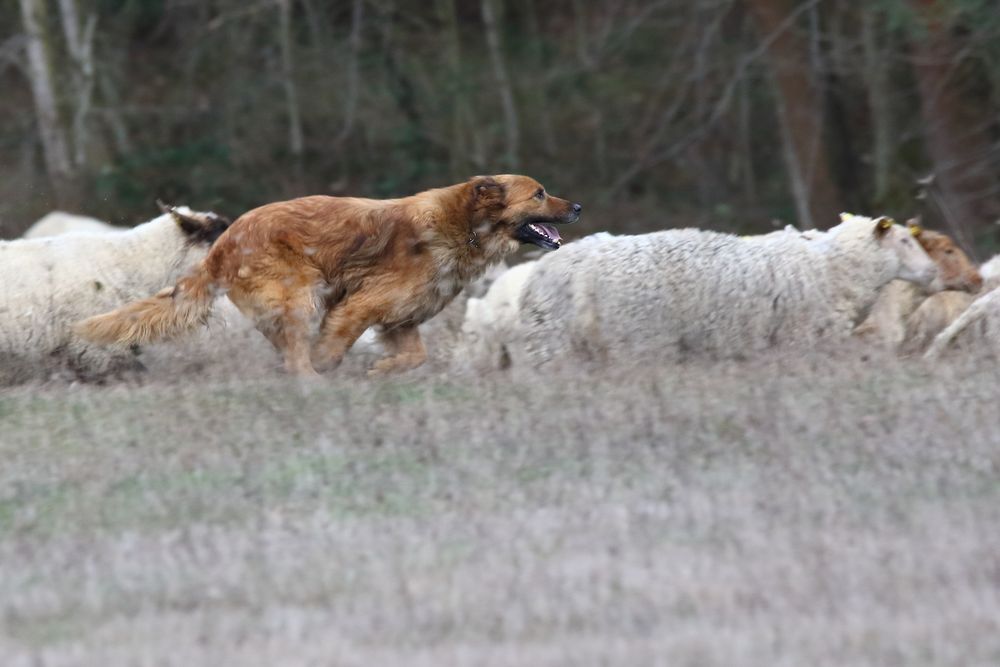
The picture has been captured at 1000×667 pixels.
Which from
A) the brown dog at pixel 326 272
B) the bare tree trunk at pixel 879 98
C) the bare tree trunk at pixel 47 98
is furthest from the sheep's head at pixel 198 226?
the bare tree trunk at pixel 879 98

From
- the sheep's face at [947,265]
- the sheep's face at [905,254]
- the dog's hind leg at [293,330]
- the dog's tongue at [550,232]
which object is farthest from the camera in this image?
the sheep's face at [947,265]

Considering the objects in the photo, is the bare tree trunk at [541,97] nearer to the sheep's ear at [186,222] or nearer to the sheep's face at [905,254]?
the sheep's face at [905,254]

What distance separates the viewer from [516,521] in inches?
235

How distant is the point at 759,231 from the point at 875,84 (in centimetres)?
290

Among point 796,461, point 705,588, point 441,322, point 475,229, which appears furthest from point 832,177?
point 705,588

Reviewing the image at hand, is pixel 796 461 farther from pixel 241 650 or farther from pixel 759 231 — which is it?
pixel 759 231

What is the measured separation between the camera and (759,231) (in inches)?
923

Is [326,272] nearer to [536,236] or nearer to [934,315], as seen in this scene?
[536,236]

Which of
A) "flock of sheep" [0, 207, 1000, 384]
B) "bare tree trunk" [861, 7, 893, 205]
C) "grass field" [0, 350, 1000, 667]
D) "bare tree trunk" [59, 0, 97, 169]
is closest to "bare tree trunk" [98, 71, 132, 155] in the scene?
"bare tree trunk" [59, 0, 97, 169]

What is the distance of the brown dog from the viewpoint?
920 cm

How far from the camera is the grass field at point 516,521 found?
4684mm

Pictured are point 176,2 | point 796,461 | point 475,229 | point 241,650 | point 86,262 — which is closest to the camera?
point 241,650

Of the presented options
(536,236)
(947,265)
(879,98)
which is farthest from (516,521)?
(879,98)

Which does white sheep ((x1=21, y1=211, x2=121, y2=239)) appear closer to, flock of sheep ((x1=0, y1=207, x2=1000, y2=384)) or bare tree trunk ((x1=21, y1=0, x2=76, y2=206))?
flock of sheep ((x1=0, y1=207, x2=1000, y2=384))
